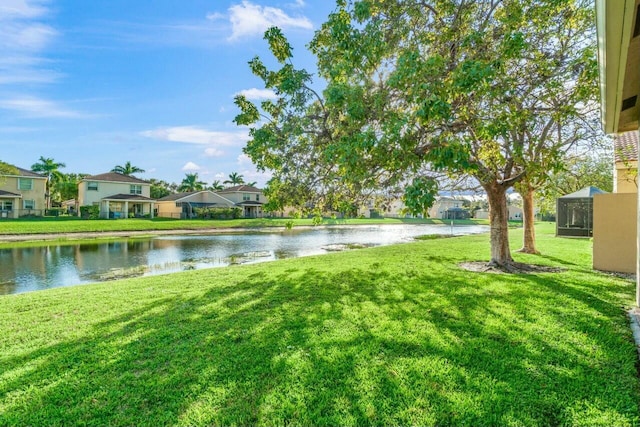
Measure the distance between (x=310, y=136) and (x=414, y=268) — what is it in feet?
16.7

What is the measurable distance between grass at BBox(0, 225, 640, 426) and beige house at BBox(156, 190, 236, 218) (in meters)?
42.4

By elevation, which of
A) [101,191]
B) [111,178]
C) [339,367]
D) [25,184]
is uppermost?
[111,178]

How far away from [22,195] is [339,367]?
156ft

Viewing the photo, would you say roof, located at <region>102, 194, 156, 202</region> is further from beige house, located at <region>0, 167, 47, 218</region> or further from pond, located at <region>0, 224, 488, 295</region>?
pond, located at <region>0, 224, 488, 295</region>

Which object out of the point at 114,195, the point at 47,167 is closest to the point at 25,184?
the point at 114,195

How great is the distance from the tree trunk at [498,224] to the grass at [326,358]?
2712mm

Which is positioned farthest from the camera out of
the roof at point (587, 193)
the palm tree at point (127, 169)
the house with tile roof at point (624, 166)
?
the palm tree at point (127, 169)

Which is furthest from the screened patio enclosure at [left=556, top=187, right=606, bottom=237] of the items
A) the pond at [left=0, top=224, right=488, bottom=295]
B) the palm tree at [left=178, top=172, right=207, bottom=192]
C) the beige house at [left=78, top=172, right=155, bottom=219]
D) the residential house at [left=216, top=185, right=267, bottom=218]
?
the palm tree at [left=178, top=172, right=207, bottom=192]

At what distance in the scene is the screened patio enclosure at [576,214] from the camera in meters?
17.1

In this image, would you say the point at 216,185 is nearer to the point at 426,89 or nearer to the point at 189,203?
the point at 189,203

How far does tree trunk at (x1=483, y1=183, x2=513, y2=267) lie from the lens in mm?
9664

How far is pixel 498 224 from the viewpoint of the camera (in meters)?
9.76

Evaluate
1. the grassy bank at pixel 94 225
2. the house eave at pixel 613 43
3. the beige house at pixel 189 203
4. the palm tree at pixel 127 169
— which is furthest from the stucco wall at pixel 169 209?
the house eave at pixel 613 43

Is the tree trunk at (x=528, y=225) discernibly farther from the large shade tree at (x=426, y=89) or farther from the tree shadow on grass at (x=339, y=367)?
the tree shadow on grass at (x=339, y=367)
